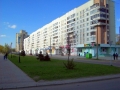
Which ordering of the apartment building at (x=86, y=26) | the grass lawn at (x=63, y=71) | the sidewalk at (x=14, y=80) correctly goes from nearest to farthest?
the sidewalk at (x=14, y=80) < the grass lawn at (x=63, y=71) < the apartment building at (x=86, y=26)

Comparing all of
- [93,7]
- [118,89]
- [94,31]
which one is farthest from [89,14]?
[118,89]

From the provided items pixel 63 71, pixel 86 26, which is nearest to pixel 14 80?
pixel 63 71

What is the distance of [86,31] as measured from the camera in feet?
258

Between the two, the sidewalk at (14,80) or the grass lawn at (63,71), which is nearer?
the sidewalk at (14,80)

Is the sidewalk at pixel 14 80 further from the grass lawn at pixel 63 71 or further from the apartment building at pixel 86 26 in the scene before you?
the apartment building at pixel 86 26

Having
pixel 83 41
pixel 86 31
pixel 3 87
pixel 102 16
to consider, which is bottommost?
pixel 3 87

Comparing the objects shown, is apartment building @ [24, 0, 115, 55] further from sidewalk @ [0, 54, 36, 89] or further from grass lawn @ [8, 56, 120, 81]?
sidewalk @ [0, 54, 36, 89]

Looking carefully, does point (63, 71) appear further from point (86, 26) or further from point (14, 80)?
point (86, 26)

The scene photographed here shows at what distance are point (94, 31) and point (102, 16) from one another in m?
7.79

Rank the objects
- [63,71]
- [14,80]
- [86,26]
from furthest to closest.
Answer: [86,26]
[63,71]
[14,80]

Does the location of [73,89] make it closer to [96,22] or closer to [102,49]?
[102,49]

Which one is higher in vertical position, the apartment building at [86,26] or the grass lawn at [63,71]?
the apartment building at [86,26]

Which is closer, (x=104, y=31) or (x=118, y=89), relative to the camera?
(x=118, y=89)

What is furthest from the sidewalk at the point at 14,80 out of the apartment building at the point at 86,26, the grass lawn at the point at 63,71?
the apartment building at the point at 86,26
